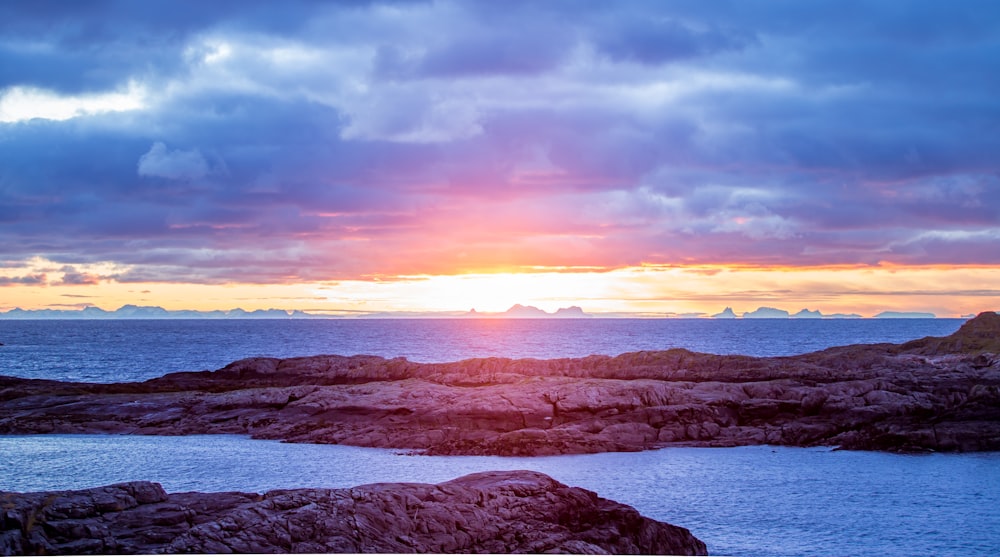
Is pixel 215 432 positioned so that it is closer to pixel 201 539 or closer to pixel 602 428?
pixel 602 428

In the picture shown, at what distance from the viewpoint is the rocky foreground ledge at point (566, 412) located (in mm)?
33156

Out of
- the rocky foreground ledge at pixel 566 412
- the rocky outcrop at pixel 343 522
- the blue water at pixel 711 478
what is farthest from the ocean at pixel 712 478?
the rocky outcrop at pixel 343 522

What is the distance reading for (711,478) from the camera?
2633cm

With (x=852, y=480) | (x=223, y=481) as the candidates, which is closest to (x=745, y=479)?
(x=852, y=480)

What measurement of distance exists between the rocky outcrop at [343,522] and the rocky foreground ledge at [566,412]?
15.5 m

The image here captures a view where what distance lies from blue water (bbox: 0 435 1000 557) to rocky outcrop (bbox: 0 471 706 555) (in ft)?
10.7

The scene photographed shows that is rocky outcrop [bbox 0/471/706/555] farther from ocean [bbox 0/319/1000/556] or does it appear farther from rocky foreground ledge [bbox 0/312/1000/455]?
rocky foreground ledge [bbox 0/312/1000/455]

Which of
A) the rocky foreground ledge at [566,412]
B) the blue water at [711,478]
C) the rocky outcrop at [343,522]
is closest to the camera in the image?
the rocky outcrop at [343,522]

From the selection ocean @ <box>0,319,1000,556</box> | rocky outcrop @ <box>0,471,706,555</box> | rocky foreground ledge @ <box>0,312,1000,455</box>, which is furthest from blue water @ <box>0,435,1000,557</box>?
rocky outcrop @ <box>0,471,706,555</box>

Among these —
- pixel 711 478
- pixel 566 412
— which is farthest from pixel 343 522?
pixel 566 412

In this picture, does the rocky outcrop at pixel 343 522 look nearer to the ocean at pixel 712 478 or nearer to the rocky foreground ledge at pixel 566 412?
the ocean at pixel 712 478

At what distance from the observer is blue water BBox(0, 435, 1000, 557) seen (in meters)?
19.0

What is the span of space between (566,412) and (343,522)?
23214 millimetres

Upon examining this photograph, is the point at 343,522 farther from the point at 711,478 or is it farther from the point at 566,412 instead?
the point at 566,412
